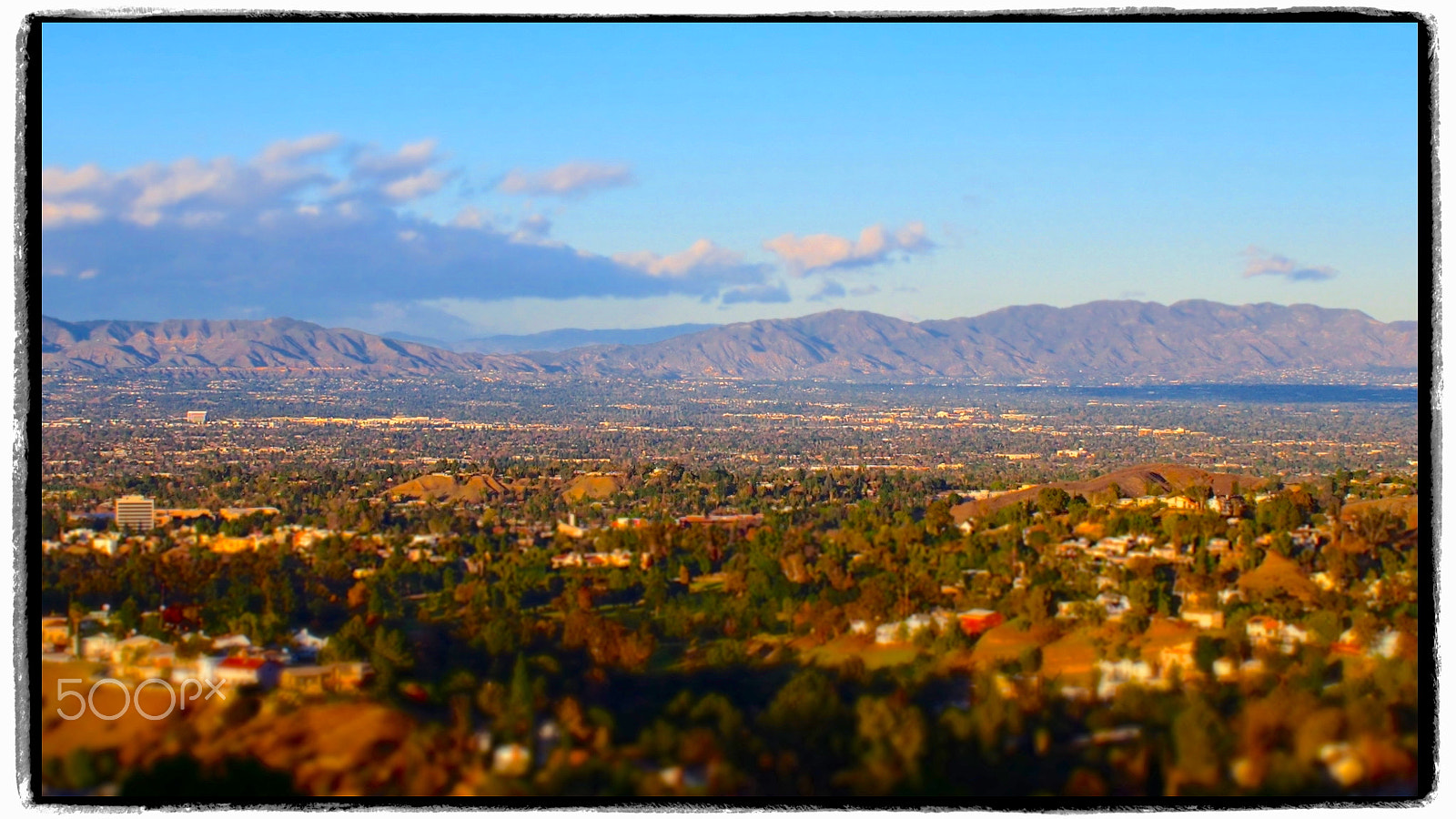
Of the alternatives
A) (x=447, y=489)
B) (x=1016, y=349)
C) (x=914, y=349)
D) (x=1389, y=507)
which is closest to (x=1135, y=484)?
(x=1389, y=507)

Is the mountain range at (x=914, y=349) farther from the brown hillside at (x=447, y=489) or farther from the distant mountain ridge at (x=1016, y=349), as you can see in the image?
the brown hillside at (x=447, y=489)

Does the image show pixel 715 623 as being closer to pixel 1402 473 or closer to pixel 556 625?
pixel 556 625

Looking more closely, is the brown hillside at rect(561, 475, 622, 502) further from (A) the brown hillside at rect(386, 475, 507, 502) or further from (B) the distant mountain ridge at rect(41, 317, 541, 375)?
(B) the distant mountain ridge at rect(41, 317, 541, 375)

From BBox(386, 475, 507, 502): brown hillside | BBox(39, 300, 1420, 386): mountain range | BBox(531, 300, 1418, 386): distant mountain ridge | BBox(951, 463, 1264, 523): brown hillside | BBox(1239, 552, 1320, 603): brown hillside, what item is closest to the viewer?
BBox(1239, 552, 1320, 603): brown hillside

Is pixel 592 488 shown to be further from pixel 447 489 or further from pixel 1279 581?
pixel 1279 581

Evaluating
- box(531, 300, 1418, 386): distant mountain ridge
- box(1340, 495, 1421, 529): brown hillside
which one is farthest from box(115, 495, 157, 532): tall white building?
box(531, 300, 1418, 386): distant mountain ridge

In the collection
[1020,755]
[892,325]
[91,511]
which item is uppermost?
[892,325]

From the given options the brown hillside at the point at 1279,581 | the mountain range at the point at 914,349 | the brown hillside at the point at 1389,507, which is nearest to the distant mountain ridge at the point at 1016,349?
the mountain range at the point at 914,349

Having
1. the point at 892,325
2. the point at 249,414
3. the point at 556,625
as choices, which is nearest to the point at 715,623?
the point at 556,625
